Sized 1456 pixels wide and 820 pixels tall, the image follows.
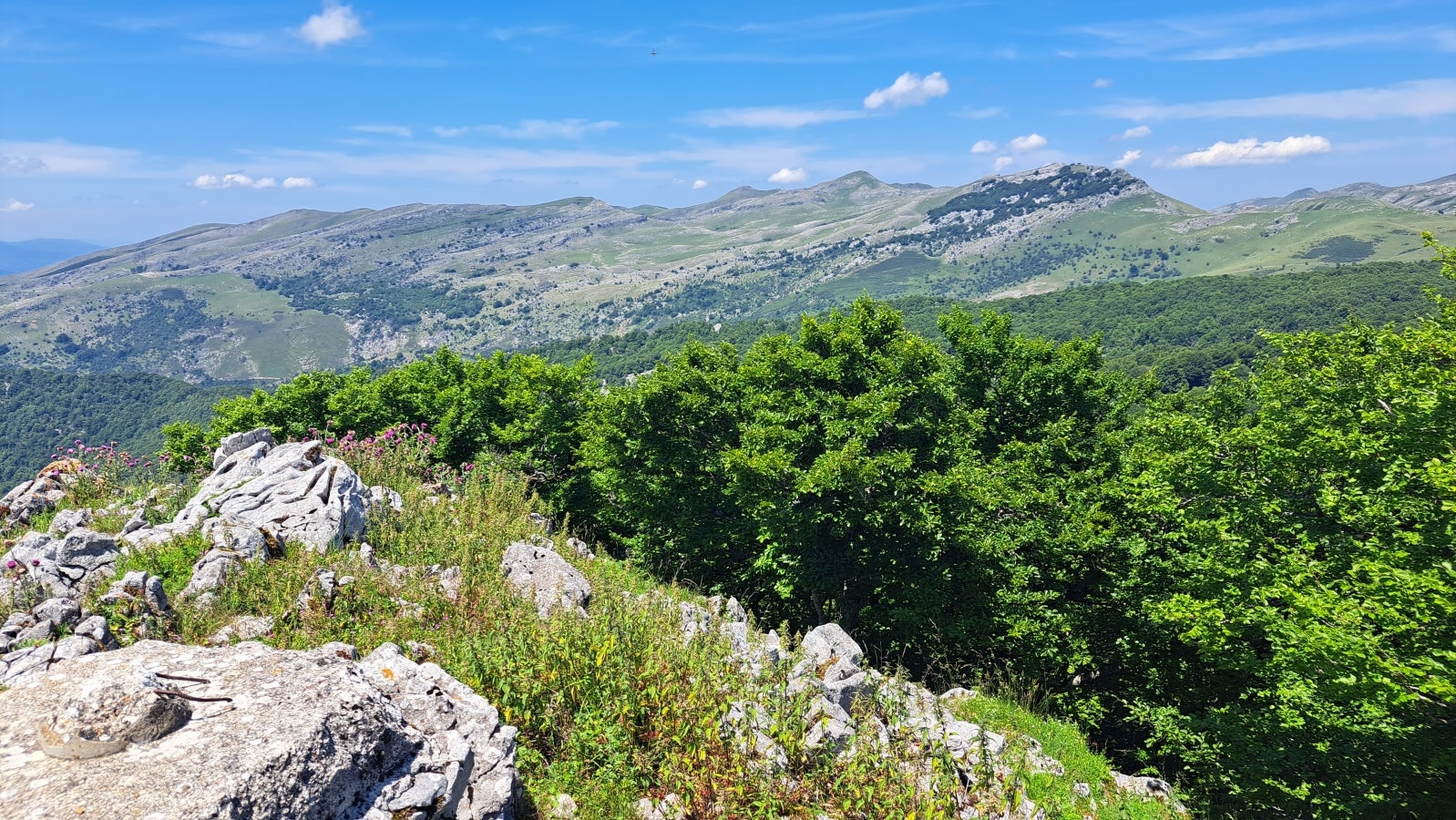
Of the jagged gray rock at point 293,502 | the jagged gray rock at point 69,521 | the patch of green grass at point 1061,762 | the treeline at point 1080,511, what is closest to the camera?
the patch of green grass at point 1061,762

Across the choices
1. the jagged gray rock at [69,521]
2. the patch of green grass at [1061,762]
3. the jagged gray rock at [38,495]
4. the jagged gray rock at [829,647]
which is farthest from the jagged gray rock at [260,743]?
the jagged gray rock at [38,495]

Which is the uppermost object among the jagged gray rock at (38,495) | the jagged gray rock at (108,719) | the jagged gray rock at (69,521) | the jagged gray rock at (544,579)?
the jagged gray rock at (108,719)

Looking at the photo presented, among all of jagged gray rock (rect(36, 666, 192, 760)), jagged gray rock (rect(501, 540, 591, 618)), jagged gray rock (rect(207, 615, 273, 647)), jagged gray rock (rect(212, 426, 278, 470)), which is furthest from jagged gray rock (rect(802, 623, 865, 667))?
jagged gray rock (rect(212, 426, 278, 470))

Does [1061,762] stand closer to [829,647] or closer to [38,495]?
[829,647]

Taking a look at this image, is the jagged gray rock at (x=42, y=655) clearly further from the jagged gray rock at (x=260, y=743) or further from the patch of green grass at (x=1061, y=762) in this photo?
the patch of green grass at (x=1061, y=762)

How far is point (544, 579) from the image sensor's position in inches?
442

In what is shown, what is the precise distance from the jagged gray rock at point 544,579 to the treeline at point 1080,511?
4.95 meters

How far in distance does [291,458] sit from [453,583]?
6199 millimetres

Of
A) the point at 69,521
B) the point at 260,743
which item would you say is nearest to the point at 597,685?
the point at 260,743

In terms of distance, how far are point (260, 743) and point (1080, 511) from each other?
21.4 meters

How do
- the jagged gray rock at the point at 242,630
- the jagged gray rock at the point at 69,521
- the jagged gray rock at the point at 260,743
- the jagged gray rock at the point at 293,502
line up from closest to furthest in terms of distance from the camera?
the jagged gray rock at the point at 260,743 → the jagged gray rock at the point at 242,630 → the jagged gray rock at the point at 293,502 → the jagged gray rock at the point at 69,521

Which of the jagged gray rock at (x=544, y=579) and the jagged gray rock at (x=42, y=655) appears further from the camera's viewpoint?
the jagged gray rock at (x=544, y=579)

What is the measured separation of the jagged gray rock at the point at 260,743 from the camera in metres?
4.59

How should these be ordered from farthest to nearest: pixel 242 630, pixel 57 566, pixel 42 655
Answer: pixel 57 566
pixel 242 630
pixel 42 655
